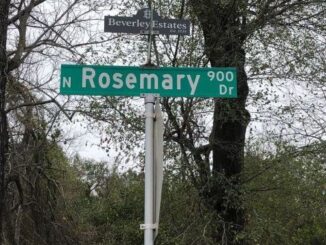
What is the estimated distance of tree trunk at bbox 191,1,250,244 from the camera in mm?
9453

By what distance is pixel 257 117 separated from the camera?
10133 millimetres

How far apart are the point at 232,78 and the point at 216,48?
16.7 feet

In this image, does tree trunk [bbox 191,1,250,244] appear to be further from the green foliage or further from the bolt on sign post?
the bolt on sign post

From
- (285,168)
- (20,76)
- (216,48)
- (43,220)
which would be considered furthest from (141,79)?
(43,220)

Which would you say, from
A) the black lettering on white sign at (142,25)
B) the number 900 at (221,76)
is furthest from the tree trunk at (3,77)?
the number 900 at (221,76)

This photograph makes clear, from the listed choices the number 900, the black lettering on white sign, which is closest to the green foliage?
the number 900

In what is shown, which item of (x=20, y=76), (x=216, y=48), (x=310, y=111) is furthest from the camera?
(x=20, y=76)

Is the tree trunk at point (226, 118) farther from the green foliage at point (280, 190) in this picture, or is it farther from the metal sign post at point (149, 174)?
the metal sign post at point (149, 174)

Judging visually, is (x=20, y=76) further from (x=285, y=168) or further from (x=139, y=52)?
(x=285, y=168)

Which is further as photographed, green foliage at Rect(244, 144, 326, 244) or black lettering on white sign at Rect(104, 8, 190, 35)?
green foliage at Rect(244, 144, 326, 244)

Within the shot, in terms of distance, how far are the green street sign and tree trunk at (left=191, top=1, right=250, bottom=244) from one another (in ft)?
16.4

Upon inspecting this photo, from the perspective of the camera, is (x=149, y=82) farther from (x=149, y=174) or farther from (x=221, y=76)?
(x=149, y=174)

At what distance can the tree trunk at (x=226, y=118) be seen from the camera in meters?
9.45

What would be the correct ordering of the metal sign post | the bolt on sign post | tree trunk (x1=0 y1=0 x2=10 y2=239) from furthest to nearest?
1. tree trunk (x1=0 y1=0 x2=10 y2=239)
2. the bolt on sign post
3. the metal sign post
